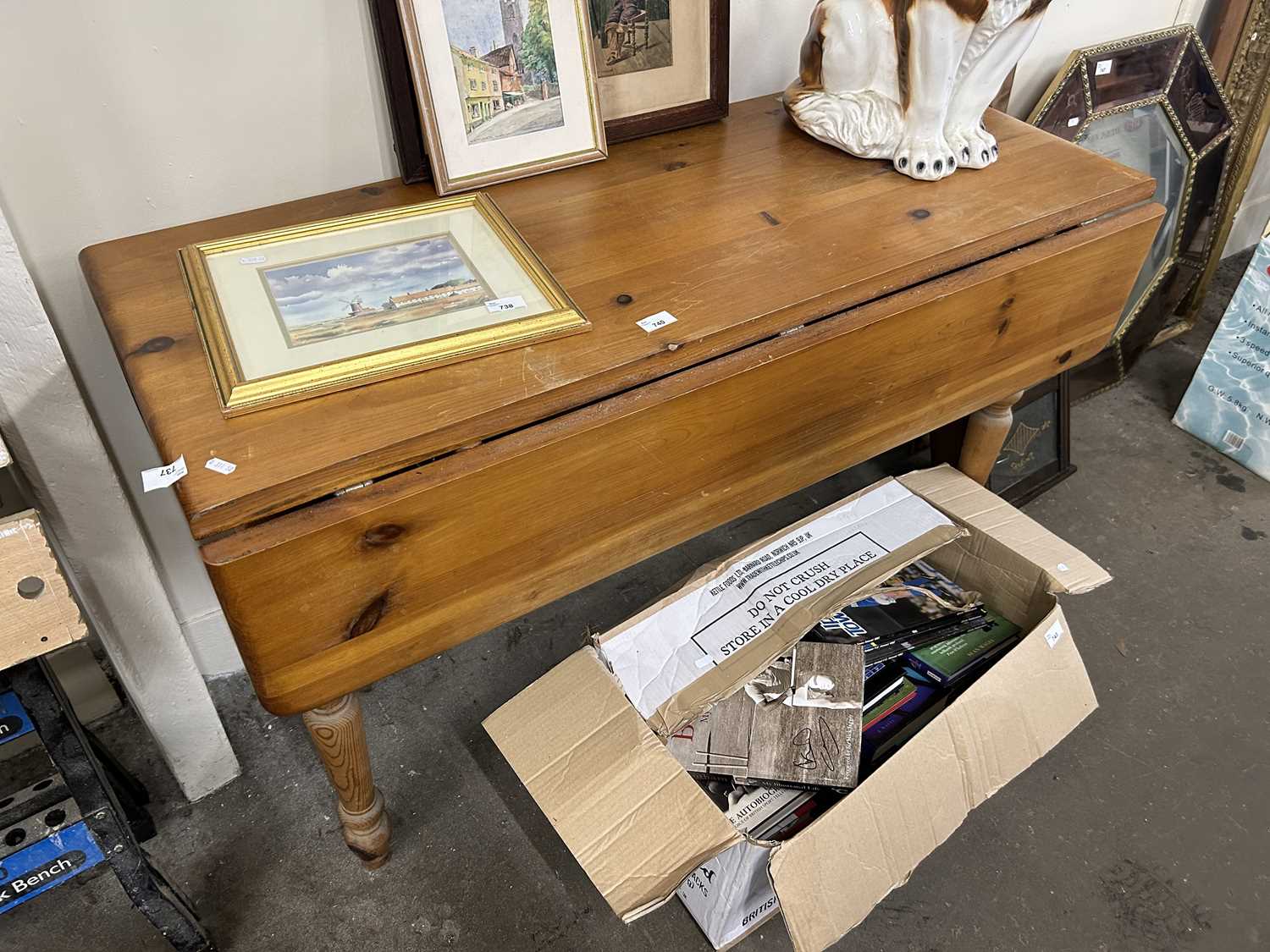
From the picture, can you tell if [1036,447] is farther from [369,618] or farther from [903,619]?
[369,618]

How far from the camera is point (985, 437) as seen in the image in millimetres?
1505

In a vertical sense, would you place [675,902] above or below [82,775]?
below

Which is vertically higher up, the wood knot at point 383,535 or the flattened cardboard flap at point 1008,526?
the wood knot at point 383,535

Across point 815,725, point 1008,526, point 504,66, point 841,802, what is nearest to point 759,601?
point 815,725

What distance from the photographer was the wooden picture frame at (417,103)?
107cm

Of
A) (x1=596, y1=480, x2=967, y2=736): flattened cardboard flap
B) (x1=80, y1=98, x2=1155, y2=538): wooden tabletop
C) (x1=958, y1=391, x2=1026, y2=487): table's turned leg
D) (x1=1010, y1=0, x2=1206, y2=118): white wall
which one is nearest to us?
(x1=80, y1=98, x2=1155, y2=538): wooden tabletop

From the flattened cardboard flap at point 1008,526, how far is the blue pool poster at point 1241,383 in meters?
0.81

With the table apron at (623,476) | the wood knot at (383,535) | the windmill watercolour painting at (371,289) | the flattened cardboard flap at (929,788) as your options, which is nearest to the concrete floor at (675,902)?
the flattened cardboard flap at (929,788)

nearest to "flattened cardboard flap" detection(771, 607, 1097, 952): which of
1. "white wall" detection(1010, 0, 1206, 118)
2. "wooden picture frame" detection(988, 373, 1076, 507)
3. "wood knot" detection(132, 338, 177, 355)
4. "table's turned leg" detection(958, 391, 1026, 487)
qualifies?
"table's turned leg" detection(958, 391, 1026, 487)

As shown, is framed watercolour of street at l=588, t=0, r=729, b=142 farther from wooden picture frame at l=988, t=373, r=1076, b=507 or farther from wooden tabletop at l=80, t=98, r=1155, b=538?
wooden picture frame at l=988, t=373, r=1076, b=507

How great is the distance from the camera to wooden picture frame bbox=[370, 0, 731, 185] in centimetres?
107

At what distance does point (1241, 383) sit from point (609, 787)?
1.62 metres

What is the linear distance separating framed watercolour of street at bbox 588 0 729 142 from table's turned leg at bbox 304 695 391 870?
83 centimetres

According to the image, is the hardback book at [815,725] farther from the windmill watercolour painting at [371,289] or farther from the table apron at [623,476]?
the windmill watercolour painting at [371,289]
